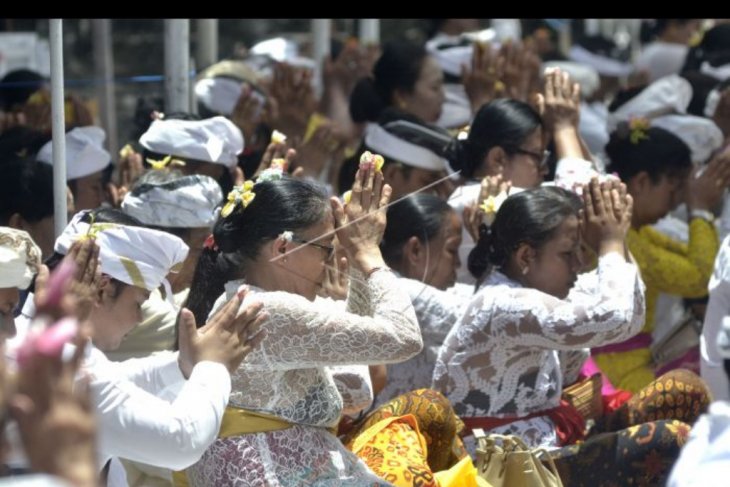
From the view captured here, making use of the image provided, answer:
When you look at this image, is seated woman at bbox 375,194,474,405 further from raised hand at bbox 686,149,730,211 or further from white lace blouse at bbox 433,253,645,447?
raised hand at bbox 686,149,730,211

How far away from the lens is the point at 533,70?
8.08m

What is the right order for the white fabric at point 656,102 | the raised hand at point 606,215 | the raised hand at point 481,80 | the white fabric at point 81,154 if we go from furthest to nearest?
the raised hand at point 481,80 < the white fabric at point 656,102 < the white fabric at point 81,154 < the raised hand at point 606,215

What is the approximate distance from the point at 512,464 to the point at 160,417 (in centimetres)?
126

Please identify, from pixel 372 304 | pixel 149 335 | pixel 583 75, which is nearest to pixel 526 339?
pixel 372 304

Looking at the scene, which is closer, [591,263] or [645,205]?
[591,263]

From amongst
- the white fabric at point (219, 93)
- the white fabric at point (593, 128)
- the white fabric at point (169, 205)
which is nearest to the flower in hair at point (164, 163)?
the white fabric at point (169, 205)

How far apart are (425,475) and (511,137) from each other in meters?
1.78

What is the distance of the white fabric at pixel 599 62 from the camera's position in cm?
1088

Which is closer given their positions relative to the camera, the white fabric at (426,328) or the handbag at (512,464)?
the handbag at (512,464)

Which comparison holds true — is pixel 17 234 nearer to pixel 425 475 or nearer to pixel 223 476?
pixel 223 476

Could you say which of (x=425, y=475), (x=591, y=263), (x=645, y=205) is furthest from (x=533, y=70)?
(x=425, y=475)

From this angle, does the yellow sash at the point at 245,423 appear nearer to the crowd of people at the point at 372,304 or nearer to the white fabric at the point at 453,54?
the crowd of people at the point at 372,304
